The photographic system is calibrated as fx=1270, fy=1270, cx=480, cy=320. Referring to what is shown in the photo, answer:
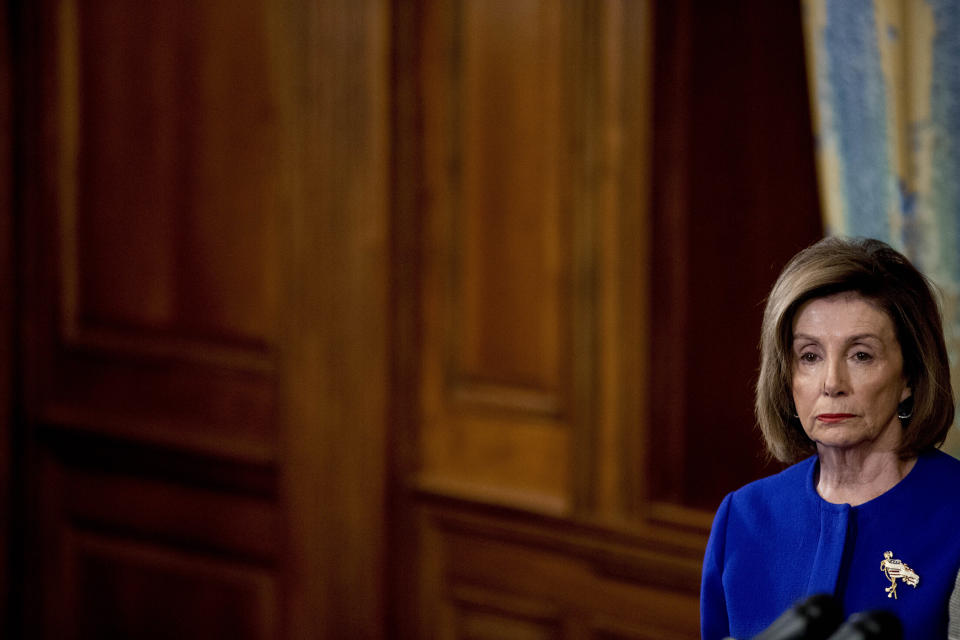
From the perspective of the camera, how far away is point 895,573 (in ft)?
2.79

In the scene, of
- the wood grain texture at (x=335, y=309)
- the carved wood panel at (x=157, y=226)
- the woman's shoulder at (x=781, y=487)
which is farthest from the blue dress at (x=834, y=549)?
the carved wood panel at (x=157, y=226)

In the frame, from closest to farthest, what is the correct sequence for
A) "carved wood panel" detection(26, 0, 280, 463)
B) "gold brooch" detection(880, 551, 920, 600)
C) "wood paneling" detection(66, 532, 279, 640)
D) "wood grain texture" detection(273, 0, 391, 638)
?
1. "gold brooch" detection(880, 551, 920, 600)
2. "wood grain texture" detection(273, 0, 391, 638)
3. "carved wood panel" detection(26, 0, 280, 463)
4. "wood paneling" detection(66, 532, 279, 640)

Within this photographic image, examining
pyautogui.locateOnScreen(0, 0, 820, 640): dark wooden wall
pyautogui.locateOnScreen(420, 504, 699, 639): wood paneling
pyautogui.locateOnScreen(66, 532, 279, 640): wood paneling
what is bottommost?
pyautogui.locateOnScreen(66, 532, 279, 640): wood paneling

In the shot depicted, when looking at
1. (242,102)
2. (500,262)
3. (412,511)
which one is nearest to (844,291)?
(500,262)

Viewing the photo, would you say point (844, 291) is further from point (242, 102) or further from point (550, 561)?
point (242, 102)

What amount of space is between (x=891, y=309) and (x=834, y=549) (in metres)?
0.17

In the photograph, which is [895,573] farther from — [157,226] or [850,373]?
[157,226]

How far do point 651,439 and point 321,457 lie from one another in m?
0.83

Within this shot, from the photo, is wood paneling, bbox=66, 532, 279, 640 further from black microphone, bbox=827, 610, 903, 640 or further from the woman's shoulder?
black microphone, bbox=827, 610, 903, 640

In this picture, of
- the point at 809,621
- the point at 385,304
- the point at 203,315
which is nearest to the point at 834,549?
the point at 809,621

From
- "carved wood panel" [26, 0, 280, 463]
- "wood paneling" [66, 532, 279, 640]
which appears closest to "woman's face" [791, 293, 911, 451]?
"carved wood panel" [26, 0, 280, 463]

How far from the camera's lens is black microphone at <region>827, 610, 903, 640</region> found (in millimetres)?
692

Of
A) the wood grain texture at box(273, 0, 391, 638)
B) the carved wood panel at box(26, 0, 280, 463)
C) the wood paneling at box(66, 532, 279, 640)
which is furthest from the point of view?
the wood paneling at box(66, 532, 279, 640)

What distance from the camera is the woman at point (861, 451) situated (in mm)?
854
